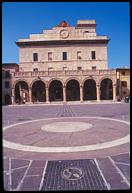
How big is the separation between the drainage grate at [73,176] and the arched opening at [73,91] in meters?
39.1

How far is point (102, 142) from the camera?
34.8 ft

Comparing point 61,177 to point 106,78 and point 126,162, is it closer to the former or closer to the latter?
point 126,162

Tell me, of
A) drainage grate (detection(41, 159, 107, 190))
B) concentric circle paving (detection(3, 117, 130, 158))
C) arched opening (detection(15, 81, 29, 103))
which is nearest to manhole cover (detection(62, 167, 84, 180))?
drainage grate (detection(41, 159, 107, 190))

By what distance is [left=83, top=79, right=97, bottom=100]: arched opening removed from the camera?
1835 inches

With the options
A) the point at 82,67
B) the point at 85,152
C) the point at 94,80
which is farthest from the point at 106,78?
the point at 85,152

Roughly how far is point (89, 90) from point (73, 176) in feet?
135

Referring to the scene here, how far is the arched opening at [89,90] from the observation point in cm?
4660

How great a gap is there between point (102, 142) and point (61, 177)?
4462 millimetres

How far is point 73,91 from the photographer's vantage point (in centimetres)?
4722

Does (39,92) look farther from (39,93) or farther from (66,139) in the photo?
(66,139)

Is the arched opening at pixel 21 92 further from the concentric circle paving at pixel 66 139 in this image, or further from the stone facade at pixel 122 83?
the concentric circle paving at pixel 66 139

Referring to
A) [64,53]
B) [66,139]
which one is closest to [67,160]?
[66,139]

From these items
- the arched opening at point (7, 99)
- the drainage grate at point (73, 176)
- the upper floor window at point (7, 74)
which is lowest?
the drainage grate at point (73, 176)

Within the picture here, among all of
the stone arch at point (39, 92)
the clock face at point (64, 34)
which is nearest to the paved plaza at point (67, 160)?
the stone arch at point (39, 92)
